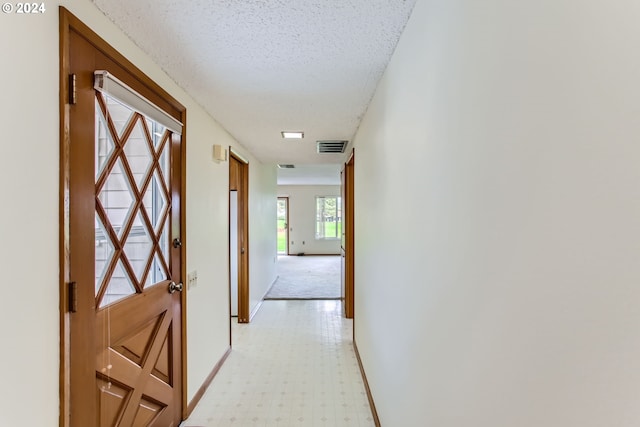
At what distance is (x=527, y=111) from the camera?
60 cm

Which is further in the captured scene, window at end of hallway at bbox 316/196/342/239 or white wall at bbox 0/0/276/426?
window at end of hallway at bbox 316/196/342/239

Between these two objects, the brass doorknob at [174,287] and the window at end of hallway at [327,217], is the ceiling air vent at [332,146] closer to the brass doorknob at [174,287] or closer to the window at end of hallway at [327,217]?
the brass doorknob at [174,287]

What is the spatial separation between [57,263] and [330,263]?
323 inches

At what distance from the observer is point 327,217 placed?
36.0 ft

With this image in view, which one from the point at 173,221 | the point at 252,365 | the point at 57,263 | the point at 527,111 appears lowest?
the point at 252,365

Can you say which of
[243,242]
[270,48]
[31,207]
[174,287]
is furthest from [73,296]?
[243,242]

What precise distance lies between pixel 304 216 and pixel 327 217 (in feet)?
2.62

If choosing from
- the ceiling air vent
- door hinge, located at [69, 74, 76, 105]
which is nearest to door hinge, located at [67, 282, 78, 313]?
door hinge, located at [69, 74, 76, 105]

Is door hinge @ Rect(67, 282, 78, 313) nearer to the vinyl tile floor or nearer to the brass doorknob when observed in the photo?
the brass doorknob

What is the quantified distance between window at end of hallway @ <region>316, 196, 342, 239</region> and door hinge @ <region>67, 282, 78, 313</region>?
9742 mm

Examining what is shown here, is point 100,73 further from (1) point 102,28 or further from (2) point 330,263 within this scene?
(2) point 330,263

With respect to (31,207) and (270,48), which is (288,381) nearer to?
(31,207)

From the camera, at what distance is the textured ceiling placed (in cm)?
131

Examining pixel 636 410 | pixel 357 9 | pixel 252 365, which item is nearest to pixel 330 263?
pixel 252 365
